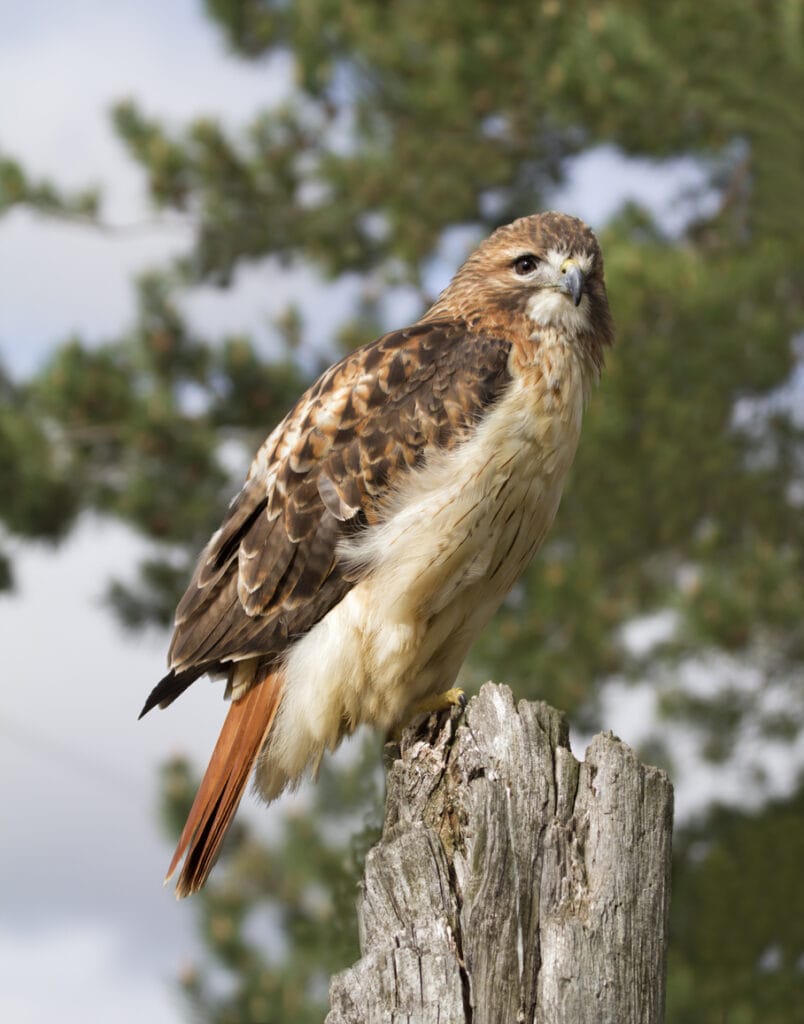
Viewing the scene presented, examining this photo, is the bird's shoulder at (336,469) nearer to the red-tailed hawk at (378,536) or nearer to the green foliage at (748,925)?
the red-tailed hawk at (378,536)

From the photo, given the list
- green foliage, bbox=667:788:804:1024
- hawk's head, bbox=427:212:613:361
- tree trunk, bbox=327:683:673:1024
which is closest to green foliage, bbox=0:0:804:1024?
green foliage, bbox=667:788:804:1024

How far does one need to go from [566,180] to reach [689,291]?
2.55m

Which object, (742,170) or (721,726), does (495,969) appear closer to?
(721,726)

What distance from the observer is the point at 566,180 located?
381 inches

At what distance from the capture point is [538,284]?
362cm

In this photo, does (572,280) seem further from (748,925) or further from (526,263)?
(748,925)

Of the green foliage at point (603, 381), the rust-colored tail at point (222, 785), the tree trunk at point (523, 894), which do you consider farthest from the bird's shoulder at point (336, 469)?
the green foliage at point (603, 381)

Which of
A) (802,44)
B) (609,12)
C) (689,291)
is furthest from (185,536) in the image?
(802,44)

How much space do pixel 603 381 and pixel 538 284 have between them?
3702 mm

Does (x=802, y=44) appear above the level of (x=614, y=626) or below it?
above

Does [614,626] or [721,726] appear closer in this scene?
[614,626]

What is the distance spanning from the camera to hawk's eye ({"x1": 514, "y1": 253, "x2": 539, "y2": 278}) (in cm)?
369

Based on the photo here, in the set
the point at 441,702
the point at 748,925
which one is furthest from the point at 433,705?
the point at 748,925

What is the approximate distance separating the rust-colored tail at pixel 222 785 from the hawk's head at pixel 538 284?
1.03 meters
